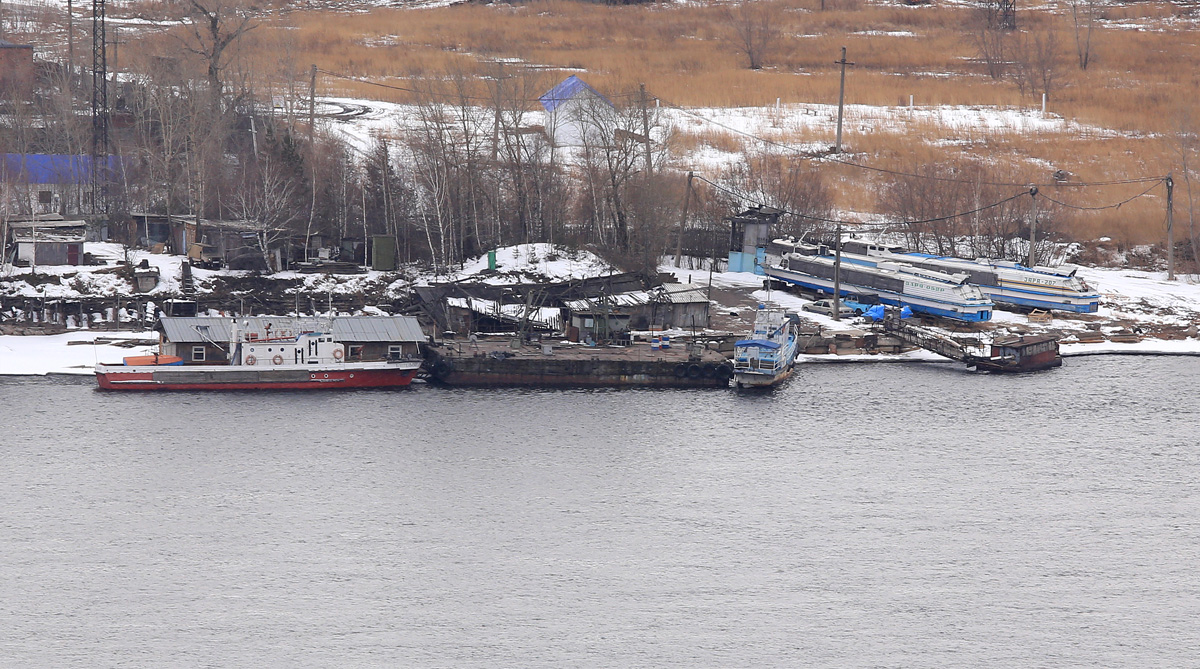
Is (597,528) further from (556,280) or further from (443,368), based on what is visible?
(556,280)

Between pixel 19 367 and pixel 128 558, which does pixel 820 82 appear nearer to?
pixel 19 367

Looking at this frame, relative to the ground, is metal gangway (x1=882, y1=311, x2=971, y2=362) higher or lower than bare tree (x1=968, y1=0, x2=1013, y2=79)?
lower

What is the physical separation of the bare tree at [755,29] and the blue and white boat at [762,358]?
63.3m

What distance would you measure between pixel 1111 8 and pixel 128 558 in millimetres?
130968

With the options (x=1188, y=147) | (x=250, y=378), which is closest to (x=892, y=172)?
(x=1188, y=147)

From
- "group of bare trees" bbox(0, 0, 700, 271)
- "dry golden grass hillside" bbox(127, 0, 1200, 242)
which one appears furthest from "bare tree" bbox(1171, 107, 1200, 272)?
"group of bare trees" bbox(0, 0, 700, 271)

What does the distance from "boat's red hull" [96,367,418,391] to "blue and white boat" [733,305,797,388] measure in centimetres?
1432

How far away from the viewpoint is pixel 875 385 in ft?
200

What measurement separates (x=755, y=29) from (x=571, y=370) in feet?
246

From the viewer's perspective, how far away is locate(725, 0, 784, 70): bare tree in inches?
4830

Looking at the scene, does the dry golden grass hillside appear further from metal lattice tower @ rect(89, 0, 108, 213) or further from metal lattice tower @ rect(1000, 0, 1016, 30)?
metal lattice tower @ rect(89, 0, 108, 213)

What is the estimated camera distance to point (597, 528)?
43969mm

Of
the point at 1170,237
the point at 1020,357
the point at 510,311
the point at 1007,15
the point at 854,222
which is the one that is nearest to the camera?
the point at 1020,357

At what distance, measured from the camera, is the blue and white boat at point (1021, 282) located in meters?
73.8
